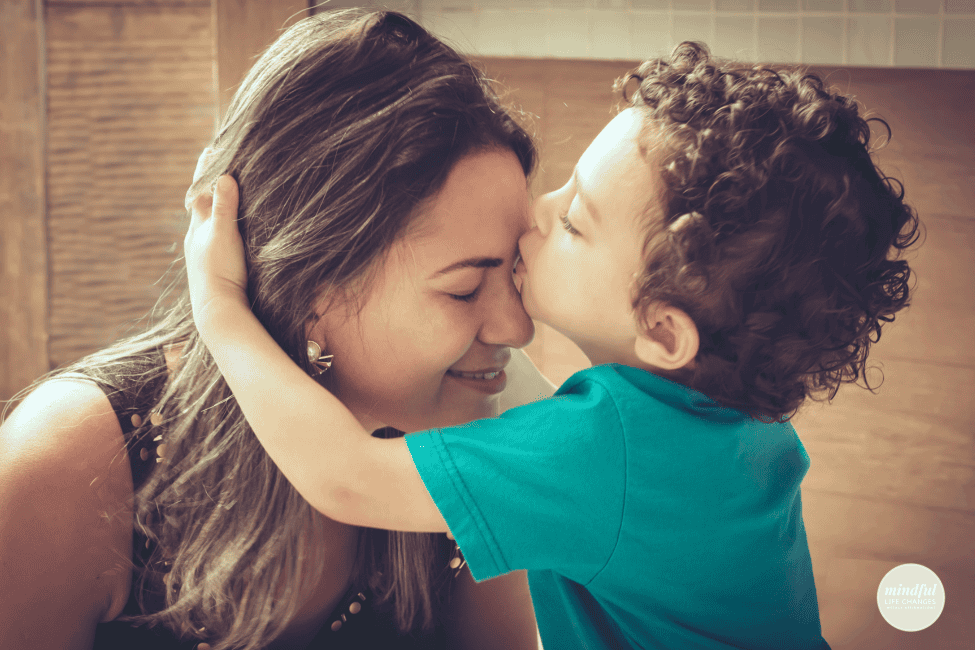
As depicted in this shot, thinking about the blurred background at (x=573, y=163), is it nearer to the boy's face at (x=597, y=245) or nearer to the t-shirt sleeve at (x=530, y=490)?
the boy's face at (x=597, y=245)

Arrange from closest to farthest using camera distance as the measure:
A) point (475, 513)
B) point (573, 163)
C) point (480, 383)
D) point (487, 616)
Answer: point (475, 513) < point (480, 383) < point (487, 616) < point (573, 163)

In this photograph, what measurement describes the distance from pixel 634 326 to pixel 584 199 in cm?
14

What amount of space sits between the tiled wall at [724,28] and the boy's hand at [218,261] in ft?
1.50

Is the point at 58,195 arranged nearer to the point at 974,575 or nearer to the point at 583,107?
the point at 583,107

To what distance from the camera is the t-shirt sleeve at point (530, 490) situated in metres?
0.65

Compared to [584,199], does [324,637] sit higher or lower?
lower

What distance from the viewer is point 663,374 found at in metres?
0.79

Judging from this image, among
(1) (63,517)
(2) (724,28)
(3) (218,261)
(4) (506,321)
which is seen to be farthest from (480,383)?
(2) (724,28)

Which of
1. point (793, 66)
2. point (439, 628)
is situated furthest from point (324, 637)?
point (793, 66)

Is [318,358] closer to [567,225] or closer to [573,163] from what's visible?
[567,225]

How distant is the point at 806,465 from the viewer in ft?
2.70

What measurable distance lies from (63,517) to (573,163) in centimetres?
88

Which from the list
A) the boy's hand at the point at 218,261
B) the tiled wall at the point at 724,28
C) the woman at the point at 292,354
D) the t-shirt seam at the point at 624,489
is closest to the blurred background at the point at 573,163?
the tiled wall at the point at 724,28

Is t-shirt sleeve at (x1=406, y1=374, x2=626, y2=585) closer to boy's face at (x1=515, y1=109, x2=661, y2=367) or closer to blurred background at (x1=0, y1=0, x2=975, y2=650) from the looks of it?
boy's face at (x1=515, y1=109, x2=661, y2=367)
